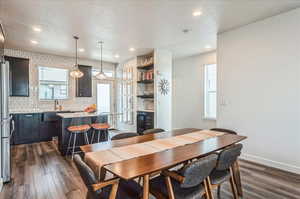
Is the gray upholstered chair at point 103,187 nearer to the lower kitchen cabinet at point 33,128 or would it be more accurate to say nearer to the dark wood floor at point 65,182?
the dark wood floor at point 65,182

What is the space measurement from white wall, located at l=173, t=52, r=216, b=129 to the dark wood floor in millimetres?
2656

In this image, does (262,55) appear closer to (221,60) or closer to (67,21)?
(221,60)

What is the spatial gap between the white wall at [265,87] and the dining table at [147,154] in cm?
139

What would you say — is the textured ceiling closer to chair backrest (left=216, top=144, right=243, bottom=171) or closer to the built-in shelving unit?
the built-in shelving unit

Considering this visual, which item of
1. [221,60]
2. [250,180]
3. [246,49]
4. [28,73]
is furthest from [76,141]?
[246,49]

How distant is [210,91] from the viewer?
18.2ft

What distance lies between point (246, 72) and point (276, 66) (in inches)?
20.0

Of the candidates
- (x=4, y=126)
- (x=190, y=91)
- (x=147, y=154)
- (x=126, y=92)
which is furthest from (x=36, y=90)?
(x=147, y=154)

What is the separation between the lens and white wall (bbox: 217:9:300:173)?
9.31ft

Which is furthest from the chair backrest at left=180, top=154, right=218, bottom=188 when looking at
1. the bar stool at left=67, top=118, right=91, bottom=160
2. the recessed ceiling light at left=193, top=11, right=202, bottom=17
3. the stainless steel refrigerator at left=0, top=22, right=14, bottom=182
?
the bar stool at left=67, top=118, right=91, bottom=160

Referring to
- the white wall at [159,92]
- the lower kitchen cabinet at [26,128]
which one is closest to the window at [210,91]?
the white wall at [159,92]

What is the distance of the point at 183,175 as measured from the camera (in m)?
1.38

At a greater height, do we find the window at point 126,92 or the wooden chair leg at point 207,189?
the window at point 126,92

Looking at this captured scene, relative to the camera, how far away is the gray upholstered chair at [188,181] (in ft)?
4.55
